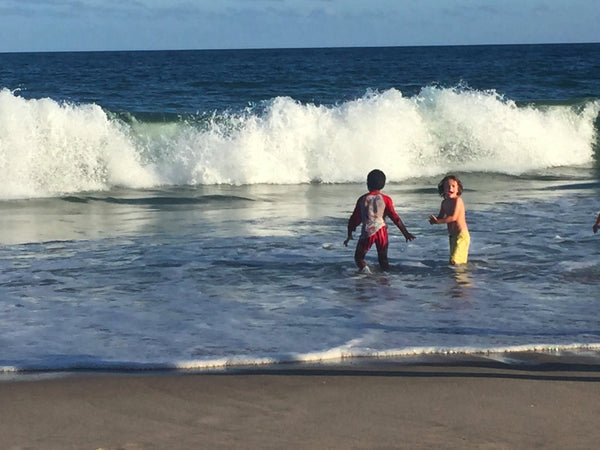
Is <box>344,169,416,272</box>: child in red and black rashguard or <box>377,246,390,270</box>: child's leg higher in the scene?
<box>344,169,416,272</box>: child in red and black rashguard

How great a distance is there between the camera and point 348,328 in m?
6.59

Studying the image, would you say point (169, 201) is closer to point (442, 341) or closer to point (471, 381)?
point (442, 341)

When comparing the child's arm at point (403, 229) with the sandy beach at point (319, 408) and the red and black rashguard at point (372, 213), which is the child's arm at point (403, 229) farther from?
the sandy beach at point (319, 408)

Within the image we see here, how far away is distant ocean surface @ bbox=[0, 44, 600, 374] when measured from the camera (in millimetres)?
6371

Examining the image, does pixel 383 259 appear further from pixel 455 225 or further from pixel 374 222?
pixel 455 225

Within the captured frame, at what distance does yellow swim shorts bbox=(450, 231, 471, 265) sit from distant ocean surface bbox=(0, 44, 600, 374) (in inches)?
3.3

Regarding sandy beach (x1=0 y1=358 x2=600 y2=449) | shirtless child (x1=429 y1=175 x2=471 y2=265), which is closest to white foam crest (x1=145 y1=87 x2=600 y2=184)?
shirtless child (x1=429 y1=175 x2=471 y2=265)

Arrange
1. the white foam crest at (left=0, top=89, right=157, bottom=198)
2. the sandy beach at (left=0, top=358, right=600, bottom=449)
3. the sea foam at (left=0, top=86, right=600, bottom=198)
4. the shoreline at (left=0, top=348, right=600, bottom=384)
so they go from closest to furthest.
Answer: the sandy beach at (left=0, top=358, right=600, bottom=449) < the shoreline at (left=0, top=348, right=600, bottom=384) < the white foam crest at (left=0, top=89, right=157, bottom=198) < the sea foam at (left=0, top=86, right=600, bottom=198)

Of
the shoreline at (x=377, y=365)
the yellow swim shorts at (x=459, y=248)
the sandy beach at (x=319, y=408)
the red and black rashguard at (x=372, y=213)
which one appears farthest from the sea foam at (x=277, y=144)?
the sandy beach at (x=319, y=408)

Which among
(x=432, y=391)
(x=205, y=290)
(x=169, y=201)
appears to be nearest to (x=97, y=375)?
(x=432, y=391)

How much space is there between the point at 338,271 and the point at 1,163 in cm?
872

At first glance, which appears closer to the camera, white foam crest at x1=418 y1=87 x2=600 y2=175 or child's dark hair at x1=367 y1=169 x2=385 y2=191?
child's dark hair at x1=367 y1=169 x2=385 y2=191

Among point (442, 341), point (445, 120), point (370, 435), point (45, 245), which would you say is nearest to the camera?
point (370, 435)

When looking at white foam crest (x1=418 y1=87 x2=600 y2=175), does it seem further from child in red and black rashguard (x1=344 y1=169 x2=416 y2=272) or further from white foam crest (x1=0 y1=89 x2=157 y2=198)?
child in red and black rashguard (x1=344 y1=169 x2=416 y2=272)
